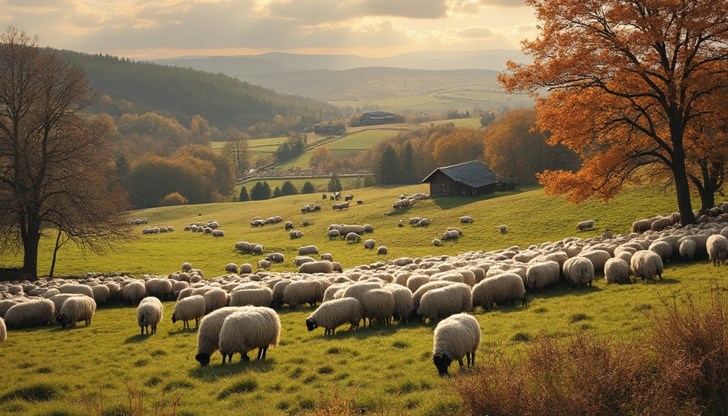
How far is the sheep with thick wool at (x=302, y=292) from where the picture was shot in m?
23.3

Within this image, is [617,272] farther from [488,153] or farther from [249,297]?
[488,153]

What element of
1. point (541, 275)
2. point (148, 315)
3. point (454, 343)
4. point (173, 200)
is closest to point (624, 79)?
point (541, 275)

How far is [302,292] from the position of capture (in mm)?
23344

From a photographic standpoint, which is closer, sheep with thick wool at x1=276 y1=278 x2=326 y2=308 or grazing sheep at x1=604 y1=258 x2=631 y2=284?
grazing sheep at x1=604 y1=258 x2=631 y2=284

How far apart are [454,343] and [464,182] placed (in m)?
54.8

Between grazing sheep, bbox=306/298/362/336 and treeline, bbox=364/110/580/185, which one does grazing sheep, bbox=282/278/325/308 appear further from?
treeline, bbox=364/110/580/185

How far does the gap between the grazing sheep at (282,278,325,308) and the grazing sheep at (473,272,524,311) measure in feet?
22.5

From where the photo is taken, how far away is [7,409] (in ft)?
39.0

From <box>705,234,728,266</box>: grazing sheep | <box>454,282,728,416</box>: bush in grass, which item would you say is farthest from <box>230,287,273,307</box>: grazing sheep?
<box>705,234,728,266</box>: grazing sheep

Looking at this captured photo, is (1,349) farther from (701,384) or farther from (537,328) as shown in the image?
(701,384)

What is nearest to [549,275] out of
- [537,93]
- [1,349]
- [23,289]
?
[537,93]

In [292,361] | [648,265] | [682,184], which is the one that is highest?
[682,184]

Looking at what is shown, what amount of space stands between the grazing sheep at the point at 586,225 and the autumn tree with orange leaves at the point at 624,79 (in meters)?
11.8

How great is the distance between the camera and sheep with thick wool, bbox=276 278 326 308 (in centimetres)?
2328
